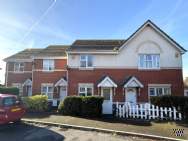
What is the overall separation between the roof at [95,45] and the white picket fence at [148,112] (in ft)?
27.4

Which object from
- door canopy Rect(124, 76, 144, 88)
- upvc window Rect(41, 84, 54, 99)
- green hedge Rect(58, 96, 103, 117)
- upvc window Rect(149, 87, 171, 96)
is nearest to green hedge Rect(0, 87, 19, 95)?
upvc window Rect(41, 84, 54, 99)

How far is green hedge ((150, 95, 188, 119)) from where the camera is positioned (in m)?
16.7

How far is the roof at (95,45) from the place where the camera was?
25.2m

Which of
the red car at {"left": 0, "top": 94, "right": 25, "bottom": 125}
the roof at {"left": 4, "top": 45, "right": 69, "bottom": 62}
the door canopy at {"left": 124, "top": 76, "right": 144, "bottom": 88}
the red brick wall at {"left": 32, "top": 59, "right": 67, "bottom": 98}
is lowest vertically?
the red car at {"left": 0, "top": 94, "right": 25, "bottom": 125}

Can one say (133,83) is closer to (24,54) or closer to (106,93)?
(106,93)

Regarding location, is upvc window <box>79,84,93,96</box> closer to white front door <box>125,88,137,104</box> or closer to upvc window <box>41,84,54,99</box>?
white front door <box>125,88,137,104</box>

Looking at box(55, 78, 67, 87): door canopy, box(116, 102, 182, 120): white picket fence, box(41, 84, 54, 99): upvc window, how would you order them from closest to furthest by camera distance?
box(116, 102, 182, 120): white picket fence, box(55, 78, 67, 87): door canopy, box(41, 84, 54, 99): upvc window

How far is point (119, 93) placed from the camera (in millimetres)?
24234

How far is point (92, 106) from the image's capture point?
1841cm

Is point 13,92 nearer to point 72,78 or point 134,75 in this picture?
point 72,78

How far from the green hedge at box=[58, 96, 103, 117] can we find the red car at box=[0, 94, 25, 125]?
573 cm

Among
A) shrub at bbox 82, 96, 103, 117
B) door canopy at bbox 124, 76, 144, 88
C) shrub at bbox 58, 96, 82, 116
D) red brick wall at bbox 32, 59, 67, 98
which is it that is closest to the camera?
shrub at bbox 82, 96, 103, 117

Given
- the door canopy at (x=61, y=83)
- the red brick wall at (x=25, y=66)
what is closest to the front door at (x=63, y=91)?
the door canopy at (x=61, y=83)

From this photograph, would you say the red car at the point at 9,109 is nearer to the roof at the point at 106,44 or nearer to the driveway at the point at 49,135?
the driveway at the point at 49,135
